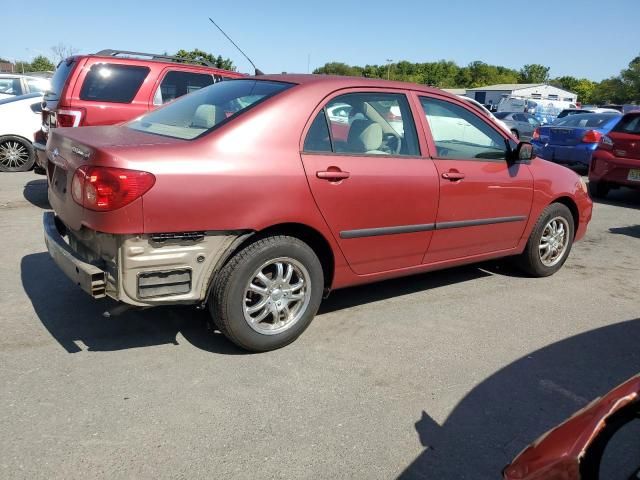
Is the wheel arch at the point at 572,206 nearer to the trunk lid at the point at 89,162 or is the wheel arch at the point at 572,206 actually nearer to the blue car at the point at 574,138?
the trunk lid at the point at 89,162

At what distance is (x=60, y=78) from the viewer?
6.94 metres

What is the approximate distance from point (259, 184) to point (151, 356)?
123 cm

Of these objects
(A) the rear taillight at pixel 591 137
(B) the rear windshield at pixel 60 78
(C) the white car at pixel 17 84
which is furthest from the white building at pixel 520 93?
(B) the rear windshield at pixel 60 78

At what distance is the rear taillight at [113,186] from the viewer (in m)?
2.83

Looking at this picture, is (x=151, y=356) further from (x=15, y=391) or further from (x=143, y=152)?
(x=143, y=152)

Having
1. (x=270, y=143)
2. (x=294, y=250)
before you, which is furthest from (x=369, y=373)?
(x=270, y=143)

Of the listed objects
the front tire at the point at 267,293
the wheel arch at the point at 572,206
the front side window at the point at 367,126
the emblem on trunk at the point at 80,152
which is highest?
the front side window at the point at 367,126

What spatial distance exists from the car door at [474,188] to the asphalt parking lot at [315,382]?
1.65 ft

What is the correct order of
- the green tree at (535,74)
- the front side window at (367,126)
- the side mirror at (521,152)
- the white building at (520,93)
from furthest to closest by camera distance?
1. the green tree at (535,74)
2. the white building at (520,93)
3. the side mirror at (521,152)
4. the front side window at (367,126)

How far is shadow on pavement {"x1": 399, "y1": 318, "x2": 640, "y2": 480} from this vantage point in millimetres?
2531

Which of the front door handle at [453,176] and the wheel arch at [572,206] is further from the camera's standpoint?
the wheel arch at [572,206]

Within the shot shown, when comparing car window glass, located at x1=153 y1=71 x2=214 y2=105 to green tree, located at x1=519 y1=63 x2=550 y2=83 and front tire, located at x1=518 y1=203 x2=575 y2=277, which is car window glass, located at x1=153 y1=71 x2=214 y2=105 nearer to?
front tire, located at x1=518 y1=203 x2=575 y2=277

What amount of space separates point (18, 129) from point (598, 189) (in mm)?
9817

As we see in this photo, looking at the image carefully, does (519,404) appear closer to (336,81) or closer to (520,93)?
(336,81)
